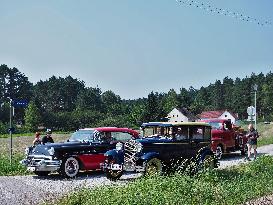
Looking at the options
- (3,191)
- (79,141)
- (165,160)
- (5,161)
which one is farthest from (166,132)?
(5,161)

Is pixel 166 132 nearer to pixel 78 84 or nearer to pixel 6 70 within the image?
pixel 6 70

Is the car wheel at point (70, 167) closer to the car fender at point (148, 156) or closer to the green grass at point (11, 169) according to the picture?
the green grass at point (11, 169)

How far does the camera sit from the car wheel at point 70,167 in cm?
1502

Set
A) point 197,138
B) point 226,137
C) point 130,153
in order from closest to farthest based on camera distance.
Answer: point 130,153
point 197,138
point 226,137

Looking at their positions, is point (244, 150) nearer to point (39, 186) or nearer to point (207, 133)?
point (207, 133)

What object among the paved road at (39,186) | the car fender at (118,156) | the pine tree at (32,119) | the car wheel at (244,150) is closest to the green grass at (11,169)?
the paved road at (39,186)

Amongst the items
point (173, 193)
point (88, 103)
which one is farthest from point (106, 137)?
point (88, 103)

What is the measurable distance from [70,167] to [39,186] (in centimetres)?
226

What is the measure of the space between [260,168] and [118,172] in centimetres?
523

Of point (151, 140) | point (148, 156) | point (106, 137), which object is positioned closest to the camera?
point (148, 156)

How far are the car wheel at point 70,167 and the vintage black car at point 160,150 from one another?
1367 millimetres

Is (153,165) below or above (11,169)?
above

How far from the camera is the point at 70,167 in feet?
50.0

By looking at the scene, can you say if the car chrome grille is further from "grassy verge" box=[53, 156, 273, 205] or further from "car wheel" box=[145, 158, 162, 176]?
"grassy verge" box=[53, 156, 273, 205]
